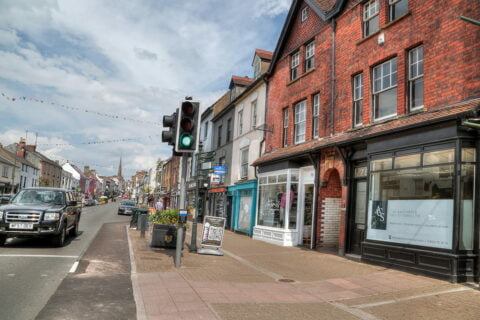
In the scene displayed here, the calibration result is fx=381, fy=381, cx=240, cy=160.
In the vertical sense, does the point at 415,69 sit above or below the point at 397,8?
below

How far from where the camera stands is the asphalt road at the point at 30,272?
5426 millimetres

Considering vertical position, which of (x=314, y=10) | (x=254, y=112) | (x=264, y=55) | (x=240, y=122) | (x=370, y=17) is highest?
(x=264, y=55)

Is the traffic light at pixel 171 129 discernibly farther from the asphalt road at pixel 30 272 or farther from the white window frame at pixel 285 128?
the white window frame at pixel 285 128

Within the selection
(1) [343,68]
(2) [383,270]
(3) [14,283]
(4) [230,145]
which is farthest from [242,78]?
(3) [14,283]

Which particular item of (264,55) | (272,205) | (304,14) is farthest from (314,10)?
(272,205)

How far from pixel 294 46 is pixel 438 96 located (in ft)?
29.0

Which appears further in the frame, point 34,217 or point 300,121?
point 300,121

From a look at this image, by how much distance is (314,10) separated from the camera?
51.5 feet

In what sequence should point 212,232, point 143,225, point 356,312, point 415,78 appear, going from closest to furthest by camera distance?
point 356,312
point 415,78
point 212,232
point 143,225

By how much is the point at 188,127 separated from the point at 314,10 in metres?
9.69

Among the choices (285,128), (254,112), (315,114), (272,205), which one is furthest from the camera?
(254,112)

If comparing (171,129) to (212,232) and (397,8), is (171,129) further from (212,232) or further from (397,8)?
(397,8)

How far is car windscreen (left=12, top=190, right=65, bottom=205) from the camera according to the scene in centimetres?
1219

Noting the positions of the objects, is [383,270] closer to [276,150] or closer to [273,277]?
[273,277]
